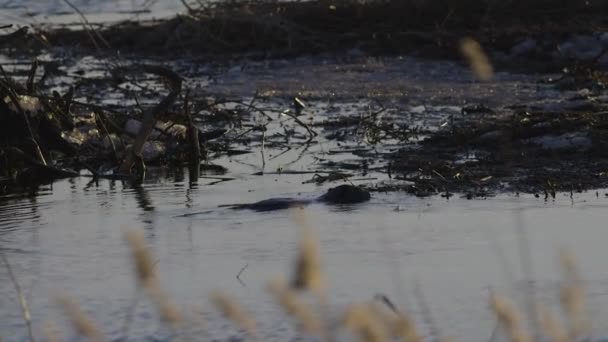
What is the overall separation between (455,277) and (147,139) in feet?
12.5

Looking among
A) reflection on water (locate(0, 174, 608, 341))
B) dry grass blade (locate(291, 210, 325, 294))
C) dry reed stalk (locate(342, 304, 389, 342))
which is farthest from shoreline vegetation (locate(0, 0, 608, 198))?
dry grass blade (locate(291, 210, 325, 294))

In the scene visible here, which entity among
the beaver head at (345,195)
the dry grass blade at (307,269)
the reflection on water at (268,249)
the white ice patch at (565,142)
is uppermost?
the white ice patch at (565,142)

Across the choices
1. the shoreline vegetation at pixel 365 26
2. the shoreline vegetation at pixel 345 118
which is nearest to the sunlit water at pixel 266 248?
the shoreline vegetation at pixel 345 118

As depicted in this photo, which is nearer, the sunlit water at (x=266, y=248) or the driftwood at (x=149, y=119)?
the sunlit water at (x=266, y=248)

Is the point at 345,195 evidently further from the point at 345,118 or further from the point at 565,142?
the point at 345,118

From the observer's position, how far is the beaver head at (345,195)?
258 inches

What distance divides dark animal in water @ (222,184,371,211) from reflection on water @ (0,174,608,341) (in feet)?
0.30

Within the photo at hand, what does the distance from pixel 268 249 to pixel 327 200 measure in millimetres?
1110

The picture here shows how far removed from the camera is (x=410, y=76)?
1227 cm

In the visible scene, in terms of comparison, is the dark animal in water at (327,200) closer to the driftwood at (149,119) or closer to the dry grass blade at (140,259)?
the driftwood at (149,119)

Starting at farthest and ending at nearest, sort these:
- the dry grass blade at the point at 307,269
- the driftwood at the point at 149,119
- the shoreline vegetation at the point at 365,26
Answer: the shoreline vegetation at the point at 365,26 < the driftwood at the point at 149,119 < the dry grass blade at the point at 307,269

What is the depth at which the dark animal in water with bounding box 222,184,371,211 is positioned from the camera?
21.2 feet

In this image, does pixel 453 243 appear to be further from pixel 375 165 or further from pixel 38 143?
pixel 38 143

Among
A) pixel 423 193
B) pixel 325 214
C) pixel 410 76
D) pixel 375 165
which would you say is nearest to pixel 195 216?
pixel 325 214
